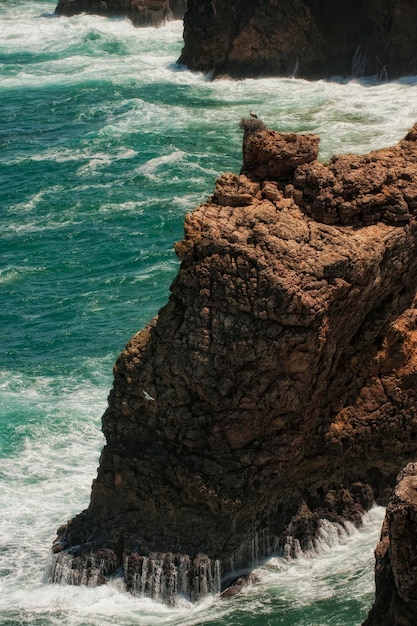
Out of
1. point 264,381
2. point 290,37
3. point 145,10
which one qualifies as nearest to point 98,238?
point 264,381

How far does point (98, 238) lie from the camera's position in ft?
143

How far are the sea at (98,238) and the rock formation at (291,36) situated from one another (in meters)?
1.66

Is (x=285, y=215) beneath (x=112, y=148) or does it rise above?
beneath

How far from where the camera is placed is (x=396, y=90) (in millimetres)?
61281

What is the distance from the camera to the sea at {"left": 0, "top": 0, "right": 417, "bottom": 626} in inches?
818

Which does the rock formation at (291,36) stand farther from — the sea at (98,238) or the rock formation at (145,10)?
the rock formation at (145,10)

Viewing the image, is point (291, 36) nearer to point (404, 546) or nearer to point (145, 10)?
point (145, 10)

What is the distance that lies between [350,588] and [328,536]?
1.59 meters

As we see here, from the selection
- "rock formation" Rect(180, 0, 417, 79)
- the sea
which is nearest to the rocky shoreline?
"rock formation" Rect(180, 0, 417, 79)

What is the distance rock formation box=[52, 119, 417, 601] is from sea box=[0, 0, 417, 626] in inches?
30.4

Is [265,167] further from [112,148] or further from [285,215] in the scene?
[112,148]

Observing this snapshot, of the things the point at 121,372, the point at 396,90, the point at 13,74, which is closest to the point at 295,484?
the point at 121,372

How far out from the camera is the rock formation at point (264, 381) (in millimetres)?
19938

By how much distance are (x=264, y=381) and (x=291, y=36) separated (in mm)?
49779
